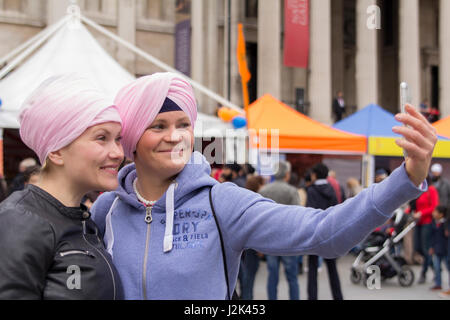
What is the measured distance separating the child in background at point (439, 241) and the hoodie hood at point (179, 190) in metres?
8.66

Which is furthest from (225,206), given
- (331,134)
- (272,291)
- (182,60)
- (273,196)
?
(182,60)

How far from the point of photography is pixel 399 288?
32.4ft

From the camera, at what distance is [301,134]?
11008 millimetres

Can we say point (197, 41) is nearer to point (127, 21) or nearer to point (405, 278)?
point (127, 21)

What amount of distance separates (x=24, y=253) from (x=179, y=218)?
0.58 metres

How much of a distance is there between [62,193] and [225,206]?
580mm

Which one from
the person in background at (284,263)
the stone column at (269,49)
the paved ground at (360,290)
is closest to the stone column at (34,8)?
the stone column at (269,49)

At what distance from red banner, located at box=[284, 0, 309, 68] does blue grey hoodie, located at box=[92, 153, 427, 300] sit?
10.2 m

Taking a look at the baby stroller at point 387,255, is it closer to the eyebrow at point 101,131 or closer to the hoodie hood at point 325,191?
the hoodie hood at point 325,191

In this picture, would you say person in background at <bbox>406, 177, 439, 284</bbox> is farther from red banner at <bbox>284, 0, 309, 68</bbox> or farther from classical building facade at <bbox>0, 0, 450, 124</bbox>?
classical building facade at <bbox>0, 0, 450, 124</bbox>

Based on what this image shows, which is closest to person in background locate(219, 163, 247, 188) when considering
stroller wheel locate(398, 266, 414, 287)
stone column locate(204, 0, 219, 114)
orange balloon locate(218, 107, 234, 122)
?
orange balloon locate(218, 107, 234, 122)

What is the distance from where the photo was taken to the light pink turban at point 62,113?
74.0 inches
